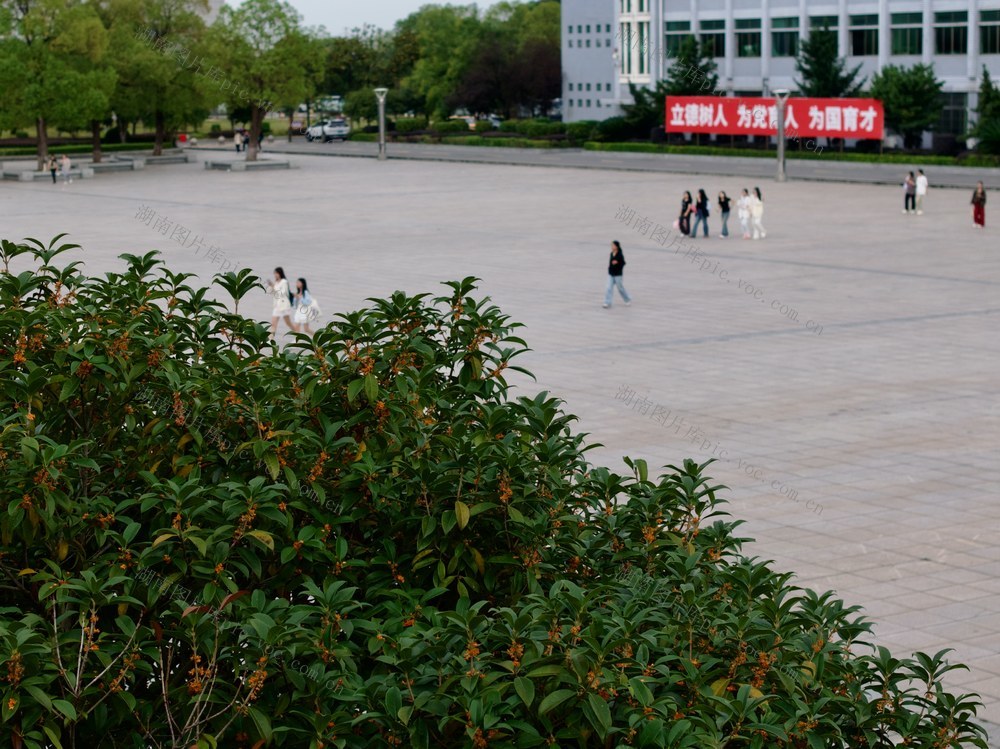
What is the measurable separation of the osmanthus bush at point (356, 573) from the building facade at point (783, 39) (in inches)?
2317

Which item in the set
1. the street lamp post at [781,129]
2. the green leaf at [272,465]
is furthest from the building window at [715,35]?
the green leaf at [272,465]

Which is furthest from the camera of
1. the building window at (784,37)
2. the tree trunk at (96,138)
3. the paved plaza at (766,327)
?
the building window at (784,37)

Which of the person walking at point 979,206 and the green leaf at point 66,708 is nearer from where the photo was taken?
the green leaf at point 66,708

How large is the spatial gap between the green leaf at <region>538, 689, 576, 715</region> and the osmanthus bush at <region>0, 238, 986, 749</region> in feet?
0.04

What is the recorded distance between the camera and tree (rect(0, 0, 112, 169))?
197 feet

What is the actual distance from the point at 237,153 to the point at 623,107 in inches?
767

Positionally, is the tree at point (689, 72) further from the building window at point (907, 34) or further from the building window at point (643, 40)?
the building window at point (907, 34)

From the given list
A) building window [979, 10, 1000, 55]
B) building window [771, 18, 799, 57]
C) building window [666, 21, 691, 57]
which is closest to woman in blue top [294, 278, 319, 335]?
building window [979, 10, 1000, 55]

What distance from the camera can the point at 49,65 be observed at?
60531mm

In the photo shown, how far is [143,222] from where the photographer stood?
42781 mm

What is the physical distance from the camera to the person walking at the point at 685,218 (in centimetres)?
3600

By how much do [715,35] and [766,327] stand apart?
52434mm

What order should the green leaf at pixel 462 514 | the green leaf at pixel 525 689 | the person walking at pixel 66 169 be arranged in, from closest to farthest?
the green leaf at pixel 525 689
the green leaf at pixel 462 514
the person walking at pixel 66 169

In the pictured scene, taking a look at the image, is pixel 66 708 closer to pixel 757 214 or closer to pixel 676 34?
pixel 757 214
